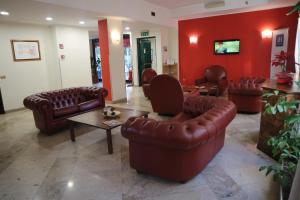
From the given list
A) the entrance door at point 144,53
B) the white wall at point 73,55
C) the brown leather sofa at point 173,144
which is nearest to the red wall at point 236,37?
the entrance door at point 144,53

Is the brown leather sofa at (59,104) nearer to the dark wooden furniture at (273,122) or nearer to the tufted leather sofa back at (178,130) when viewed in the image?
the tufted leather sofa back at (178,130)

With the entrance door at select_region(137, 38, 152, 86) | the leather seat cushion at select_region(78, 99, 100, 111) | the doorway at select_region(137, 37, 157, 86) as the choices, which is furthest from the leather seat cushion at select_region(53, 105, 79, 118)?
the entrance door at select_region(137, 38, 152, 86)

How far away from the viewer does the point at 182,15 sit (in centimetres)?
762

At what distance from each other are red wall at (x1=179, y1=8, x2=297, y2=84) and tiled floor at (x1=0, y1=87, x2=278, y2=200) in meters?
3.82

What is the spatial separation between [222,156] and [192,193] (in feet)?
3.30

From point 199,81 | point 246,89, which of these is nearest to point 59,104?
point 246,89

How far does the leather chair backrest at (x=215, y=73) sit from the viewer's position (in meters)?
7.20

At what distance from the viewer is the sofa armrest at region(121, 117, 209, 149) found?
2.15 meters

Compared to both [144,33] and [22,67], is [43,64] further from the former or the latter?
[144,33]

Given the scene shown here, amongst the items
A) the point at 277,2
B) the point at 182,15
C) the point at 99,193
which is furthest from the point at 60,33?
the point at 277,2

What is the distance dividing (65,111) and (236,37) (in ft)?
19.4

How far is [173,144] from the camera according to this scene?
218 centimetres

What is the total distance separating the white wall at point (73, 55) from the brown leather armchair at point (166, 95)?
379 centimetres

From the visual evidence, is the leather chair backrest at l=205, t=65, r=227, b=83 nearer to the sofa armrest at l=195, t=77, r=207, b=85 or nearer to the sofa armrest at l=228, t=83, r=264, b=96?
the sofa armrest at l=195, t=77, r=207, b=85
